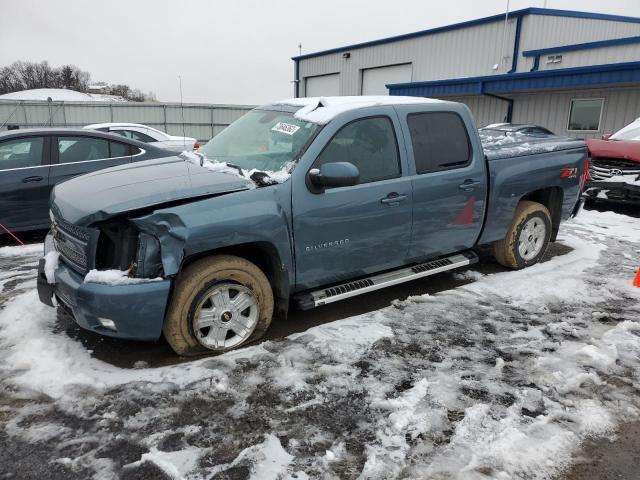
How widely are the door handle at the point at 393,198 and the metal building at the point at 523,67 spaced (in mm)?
13958

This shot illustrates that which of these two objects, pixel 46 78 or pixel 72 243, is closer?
pixel 72 243

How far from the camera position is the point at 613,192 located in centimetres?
884

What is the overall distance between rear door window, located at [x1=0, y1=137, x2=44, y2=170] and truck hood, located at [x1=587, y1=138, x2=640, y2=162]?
9.51 m

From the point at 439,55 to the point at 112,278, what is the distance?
24.2 m

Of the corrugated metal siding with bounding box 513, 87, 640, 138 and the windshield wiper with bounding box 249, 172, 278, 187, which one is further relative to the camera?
the corrugated metal siding with bounding box 513, 87, 640, 138

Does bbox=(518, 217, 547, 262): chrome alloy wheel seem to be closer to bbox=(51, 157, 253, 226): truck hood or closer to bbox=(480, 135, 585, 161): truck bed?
bbox=(480, 135, 585, 161): truck bed

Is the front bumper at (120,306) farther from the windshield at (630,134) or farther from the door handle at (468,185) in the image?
the windshield at (630,134)

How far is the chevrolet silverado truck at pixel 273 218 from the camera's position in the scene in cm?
324

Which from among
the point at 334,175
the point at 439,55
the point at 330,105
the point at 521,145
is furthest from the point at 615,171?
the point at 439,55

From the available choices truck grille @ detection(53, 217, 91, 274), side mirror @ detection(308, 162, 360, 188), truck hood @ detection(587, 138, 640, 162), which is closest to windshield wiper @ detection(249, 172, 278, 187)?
side mirror @ detection(308, 162, 360, 188)

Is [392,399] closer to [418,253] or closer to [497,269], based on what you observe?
[418,253]

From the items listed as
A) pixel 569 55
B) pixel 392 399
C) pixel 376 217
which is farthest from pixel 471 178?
pixel 569 55

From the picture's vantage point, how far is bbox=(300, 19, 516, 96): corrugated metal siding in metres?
21.9

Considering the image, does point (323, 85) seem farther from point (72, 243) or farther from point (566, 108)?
point (72, 243)
